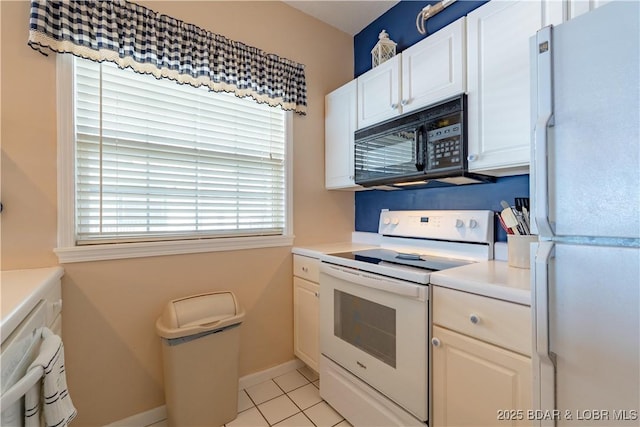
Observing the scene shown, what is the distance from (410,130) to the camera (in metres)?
1.69

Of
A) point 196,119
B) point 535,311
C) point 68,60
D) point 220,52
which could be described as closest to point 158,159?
point 196,119

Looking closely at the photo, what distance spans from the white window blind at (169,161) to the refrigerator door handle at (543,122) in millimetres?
1619

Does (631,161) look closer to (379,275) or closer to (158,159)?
(379,275)

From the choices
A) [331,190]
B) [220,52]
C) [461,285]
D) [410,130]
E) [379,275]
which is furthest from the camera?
[331,190]

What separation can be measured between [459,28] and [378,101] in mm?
580

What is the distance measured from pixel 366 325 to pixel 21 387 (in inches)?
51.3

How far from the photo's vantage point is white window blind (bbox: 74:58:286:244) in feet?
5.00

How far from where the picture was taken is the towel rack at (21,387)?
60 centimetres

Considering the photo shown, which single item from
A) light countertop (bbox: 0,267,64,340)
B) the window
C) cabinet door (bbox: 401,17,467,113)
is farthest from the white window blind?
cabinet door (bbox: 401,17,467,113)

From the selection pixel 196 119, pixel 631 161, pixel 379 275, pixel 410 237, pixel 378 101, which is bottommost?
pixel 379 275

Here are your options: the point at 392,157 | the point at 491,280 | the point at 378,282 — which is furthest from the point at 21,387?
the point at 392,157

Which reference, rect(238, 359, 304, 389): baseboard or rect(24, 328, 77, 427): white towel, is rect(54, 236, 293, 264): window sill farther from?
rect(238, 359, 304, 389): baseboard

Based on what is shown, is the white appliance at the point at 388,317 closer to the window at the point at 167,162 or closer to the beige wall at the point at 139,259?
the beige wall at the point at 139,259

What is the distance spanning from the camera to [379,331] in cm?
146
